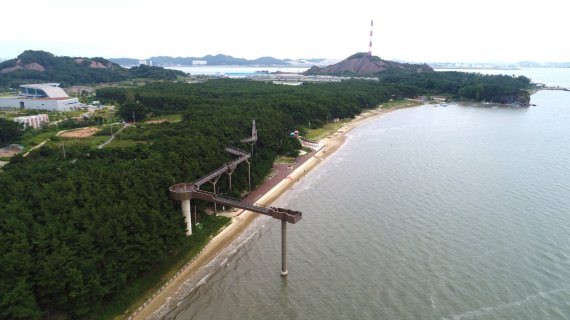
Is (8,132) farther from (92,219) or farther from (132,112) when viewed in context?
(92,219)

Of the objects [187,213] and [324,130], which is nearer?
[187,213]

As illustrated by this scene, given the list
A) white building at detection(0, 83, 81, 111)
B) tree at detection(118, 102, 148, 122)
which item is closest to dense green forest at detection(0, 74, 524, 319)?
tree at detection(118, 102, 148, 122)

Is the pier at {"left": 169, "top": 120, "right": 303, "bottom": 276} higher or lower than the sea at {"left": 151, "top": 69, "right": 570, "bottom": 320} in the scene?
higher

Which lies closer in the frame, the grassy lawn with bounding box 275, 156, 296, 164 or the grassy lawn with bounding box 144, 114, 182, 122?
the grassy lawn with bounding box 275, 156, 296, 164

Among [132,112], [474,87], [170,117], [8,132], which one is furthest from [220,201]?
[474,87]

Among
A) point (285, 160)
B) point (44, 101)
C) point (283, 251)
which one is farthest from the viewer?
point (44, 101)

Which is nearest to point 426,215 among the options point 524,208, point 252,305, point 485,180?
point 524,208

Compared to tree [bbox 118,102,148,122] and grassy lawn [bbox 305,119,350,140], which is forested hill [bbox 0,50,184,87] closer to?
tree [bbox 118,102,148,122]
